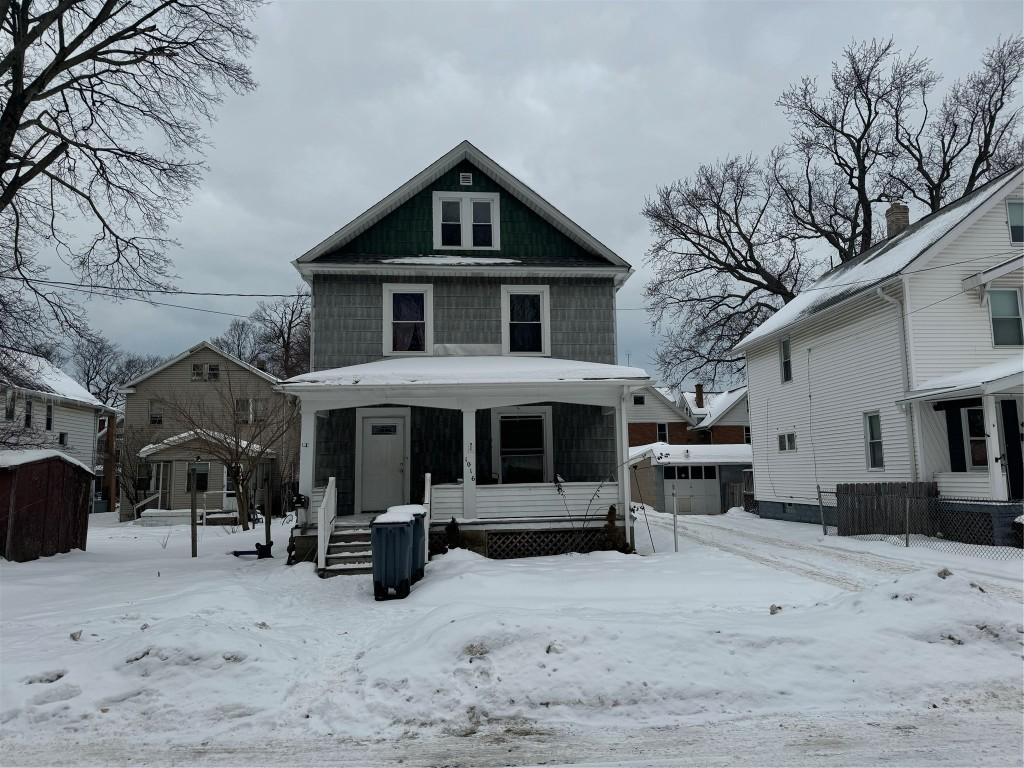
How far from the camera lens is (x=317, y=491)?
1340 cm

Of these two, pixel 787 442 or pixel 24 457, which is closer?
pixel 24 457

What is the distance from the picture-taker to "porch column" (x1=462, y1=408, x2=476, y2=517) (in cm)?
1333

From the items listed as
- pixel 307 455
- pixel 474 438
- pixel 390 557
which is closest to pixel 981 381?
pixel 474 438

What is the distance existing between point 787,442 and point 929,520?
731 cm

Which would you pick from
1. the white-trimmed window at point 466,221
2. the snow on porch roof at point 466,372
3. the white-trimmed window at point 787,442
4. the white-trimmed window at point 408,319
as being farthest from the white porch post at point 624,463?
the white-trimmed window at point 787,442

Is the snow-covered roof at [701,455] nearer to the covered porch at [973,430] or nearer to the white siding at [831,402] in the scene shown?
the white siding at [831,402]

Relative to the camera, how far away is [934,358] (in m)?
16.1

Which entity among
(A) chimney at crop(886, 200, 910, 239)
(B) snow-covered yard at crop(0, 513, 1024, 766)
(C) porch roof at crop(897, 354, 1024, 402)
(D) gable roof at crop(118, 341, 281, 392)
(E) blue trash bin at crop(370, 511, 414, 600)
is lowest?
(B) snow-covered yard at crop(0, 513, 1024, 766)

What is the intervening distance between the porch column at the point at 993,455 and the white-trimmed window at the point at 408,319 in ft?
37.3

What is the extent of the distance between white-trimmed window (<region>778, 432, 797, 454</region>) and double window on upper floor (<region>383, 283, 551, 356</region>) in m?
9.82

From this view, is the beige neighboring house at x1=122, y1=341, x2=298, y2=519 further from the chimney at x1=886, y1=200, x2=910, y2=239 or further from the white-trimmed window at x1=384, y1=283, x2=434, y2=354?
the chimney at x1=886, y1=200, x2=910, y2=239

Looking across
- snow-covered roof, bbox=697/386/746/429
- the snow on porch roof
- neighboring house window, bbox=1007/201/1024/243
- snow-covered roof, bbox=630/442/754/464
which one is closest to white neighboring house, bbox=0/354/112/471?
the snow on porch roof

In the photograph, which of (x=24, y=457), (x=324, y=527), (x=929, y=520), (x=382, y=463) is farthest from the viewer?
(x=382, y=463)

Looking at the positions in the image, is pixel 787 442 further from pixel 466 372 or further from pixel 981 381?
pixel 466 372
